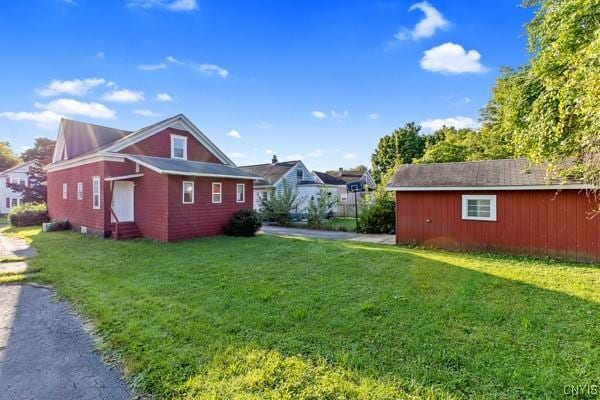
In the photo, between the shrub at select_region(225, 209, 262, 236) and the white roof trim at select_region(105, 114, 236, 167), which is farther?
the shrub at select_region(225, 209, 262, 236)

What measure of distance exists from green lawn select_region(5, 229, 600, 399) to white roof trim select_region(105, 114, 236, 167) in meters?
7.48

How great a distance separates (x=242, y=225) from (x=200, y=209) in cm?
199

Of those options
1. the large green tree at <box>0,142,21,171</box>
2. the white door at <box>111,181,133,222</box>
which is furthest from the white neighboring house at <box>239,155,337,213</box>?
the large green tree at <box>0,142,21,171</box>

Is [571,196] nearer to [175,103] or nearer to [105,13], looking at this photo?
[105,13]

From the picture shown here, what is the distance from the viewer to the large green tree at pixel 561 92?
545cm

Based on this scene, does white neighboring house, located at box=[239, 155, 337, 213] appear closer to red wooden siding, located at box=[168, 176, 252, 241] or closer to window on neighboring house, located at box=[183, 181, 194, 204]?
red wooden siding, located at box=[168, 176, 252, 241]

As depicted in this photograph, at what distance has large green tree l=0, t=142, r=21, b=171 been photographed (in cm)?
4169

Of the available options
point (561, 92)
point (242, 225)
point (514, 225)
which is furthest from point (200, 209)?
point (561, 92)

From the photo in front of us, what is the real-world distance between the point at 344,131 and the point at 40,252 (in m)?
17.1

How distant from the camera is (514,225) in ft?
31.5

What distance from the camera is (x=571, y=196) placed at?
870 cm

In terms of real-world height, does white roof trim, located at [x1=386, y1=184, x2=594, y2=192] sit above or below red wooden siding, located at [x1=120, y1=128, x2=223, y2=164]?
below

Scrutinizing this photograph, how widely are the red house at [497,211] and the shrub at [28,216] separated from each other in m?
21.7

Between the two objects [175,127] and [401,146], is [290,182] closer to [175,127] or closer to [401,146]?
[175,127]
